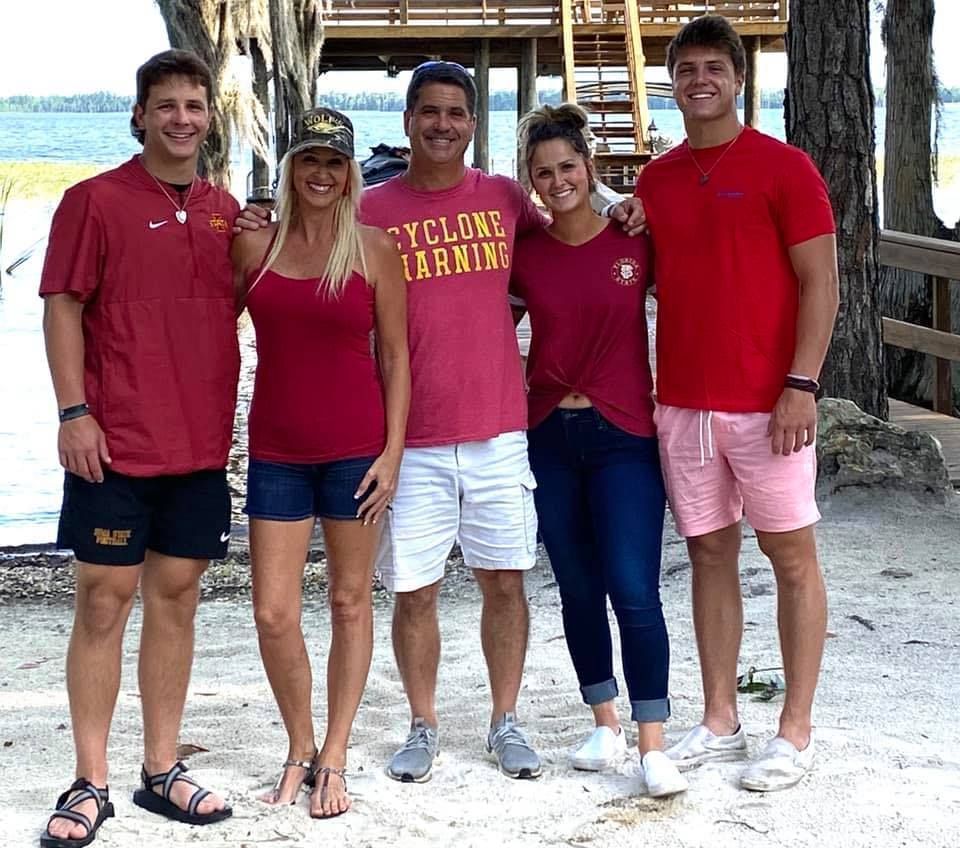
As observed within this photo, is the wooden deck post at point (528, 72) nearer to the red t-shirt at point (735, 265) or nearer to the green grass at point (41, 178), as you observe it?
the green grass at point (41, 178)

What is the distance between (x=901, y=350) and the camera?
33.6ft

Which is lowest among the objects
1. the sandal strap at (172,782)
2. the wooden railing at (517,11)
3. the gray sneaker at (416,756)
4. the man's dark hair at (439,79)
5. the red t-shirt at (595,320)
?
the gray sneaker at (416,756)

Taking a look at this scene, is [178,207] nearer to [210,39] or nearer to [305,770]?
[305,770]

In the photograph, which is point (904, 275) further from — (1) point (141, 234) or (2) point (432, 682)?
(1) point (141, 234)

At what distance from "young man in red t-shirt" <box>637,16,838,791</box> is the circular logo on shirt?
0.07 metres

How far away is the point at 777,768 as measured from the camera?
3834 mm

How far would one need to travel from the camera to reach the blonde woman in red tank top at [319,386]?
362 cm

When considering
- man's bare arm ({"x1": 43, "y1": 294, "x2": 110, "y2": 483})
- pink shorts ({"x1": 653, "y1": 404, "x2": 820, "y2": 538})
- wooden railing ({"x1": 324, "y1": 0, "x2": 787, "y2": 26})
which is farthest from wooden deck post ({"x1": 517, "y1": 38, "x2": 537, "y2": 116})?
man's bare arm ({"x1": 43, "y1": 294, "x2": 110, "y2": 483})

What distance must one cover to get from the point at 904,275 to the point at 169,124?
8.06 meters

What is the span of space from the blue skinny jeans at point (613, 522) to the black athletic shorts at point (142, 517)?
0.89 metres

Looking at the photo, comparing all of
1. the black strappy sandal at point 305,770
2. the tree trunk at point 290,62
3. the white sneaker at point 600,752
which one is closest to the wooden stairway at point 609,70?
the tree trunk at point 290,62

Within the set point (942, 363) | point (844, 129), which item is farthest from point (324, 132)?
point (942, 363)

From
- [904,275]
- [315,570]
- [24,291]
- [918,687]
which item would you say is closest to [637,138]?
[24,291]

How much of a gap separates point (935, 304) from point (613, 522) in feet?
19.7
